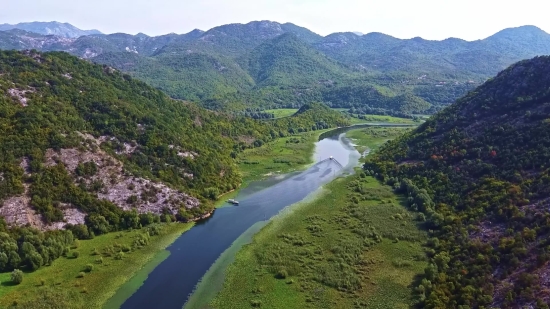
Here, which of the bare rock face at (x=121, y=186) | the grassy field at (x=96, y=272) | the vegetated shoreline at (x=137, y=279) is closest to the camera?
the grassy field at (x=96, y=272)

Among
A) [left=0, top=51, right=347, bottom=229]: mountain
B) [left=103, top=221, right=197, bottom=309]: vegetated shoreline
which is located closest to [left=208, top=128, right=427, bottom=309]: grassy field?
[left=103, top=221, right=197, bottom=309]: vegetated shoreline

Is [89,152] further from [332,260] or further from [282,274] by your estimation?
[332,260]

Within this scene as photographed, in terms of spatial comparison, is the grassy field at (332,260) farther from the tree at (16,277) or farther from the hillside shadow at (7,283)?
the hillside shadow at (7,283)

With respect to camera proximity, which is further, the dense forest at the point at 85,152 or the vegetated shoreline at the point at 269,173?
the vegetated shoreline at the point at 269,173

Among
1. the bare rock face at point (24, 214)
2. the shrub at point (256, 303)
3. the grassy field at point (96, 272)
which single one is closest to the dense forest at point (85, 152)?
the bare rock face at point (24, 214)

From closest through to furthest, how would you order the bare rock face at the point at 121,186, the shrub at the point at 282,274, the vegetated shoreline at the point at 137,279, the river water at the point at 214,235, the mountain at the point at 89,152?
1. the vegetated shoreline at the point at 137,279
2. the river water at the point at 214,235
3. the shrub at the point at 282,274
4. the mountain at the point at 89,152
5. the bare rock face at the point at 121,186

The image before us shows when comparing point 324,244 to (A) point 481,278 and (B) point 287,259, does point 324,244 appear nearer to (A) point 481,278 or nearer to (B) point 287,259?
(B) point 287,259

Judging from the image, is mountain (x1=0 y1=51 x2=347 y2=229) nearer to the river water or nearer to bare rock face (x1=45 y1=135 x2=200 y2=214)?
bare rock face (x1=45 y1=135 x2=200 y2=214)
